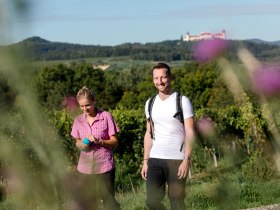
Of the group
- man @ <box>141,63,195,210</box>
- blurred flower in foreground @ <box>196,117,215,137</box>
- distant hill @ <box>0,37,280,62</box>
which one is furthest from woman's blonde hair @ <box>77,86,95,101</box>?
blurred flower in foreground @ <box>196,117,215,137</box>

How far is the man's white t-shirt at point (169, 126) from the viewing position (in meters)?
3.84

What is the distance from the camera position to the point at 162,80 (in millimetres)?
3896

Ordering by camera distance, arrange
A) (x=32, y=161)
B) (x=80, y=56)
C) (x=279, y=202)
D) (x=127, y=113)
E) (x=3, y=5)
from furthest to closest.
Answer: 1. (x=127, y=113)
2. (x=279, y=202)
3. (x=80, y=56)
4. (x=32, y=161)
5. (x=3, y=5)

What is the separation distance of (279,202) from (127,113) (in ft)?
28.5

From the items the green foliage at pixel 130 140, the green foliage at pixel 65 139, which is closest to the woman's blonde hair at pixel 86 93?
the green foliage at pixel 65 139

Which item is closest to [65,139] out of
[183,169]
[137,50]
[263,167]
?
[137,50]

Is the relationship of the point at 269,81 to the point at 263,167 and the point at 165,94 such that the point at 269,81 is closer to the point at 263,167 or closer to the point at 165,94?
the point at 165,94

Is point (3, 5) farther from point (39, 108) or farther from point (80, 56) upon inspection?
point (80, 56)

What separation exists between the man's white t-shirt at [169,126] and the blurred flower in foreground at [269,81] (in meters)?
2.89

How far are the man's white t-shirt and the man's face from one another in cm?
7

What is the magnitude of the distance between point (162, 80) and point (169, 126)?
0.33 m

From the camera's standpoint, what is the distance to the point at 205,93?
1810 inches

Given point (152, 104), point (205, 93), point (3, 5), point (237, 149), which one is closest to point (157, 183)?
point (152, 104)

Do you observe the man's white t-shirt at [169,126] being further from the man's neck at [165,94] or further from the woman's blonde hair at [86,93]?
the woman's blonde hair at [86,93]
